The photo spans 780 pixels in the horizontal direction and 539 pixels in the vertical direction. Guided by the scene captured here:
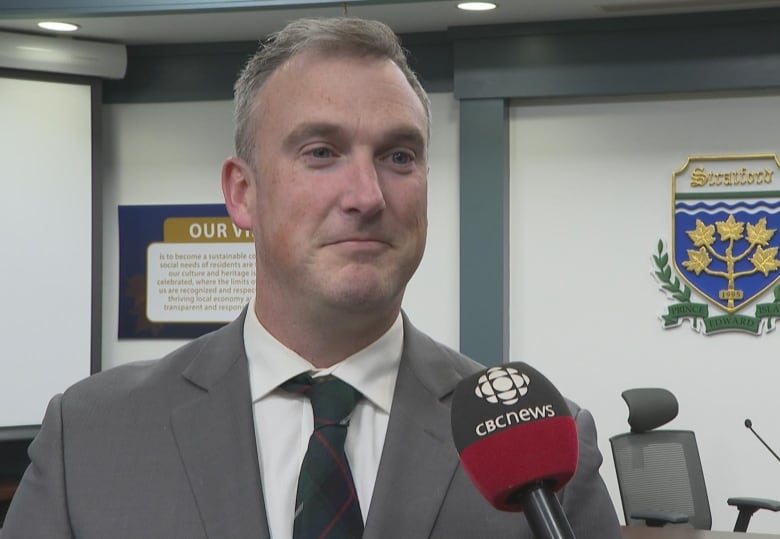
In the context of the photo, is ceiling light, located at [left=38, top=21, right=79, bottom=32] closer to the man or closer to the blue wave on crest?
the blue wave on crest

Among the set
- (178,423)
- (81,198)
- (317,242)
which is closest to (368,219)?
(317,242)

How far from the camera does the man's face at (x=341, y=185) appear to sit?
122cm

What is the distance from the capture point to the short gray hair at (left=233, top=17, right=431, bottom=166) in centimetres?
132

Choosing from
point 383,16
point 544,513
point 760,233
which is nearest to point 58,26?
point 383,16

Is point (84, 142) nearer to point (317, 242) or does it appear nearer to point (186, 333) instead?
point (186, 333)

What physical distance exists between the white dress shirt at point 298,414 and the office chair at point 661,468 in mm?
3906

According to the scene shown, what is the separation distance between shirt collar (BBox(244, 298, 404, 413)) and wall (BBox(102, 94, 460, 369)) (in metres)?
4.57

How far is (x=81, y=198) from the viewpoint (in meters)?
5.98

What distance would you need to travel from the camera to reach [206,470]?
1.27 meters

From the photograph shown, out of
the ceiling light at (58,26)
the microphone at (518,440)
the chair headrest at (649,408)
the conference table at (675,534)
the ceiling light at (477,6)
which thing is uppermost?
the ceiling light at (477,6)

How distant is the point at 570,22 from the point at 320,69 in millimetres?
4574

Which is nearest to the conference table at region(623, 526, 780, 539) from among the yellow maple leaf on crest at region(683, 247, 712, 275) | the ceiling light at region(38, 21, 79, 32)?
the yellow maple leaf on crest at region(683, 247, 712, 275)

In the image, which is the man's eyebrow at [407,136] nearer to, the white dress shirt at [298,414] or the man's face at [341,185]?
the man's face at [341,185]

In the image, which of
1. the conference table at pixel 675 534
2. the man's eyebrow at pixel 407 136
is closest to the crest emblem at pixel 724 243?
the conference table at pixel 675 534
